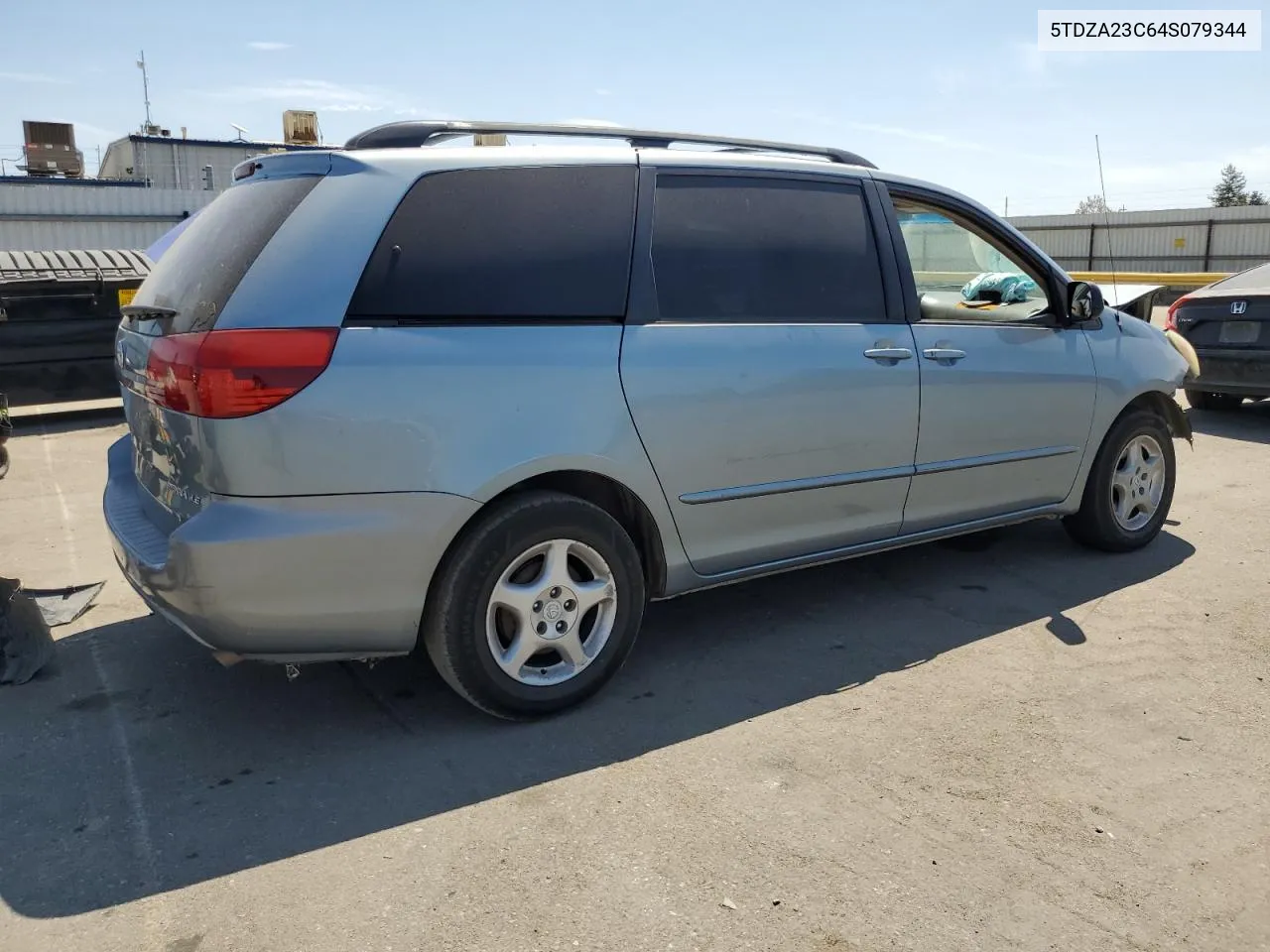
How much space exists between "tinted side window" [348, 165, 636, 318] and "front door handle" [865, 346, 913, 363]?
1118 mm

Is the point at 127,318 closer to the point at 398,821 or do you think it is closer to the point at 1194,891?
the point at 398,821

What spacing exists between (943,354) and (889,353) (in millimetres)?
330

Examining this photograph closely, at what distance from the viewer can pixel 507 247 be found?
3.48m

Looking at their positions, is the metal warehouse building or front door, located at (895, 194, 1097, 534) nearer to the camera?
front door, located at (895, 194, 1097, 534)

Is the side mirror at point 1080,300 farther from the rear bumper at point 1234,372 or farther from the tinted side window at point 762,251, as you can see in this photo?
the rear bumper at point 1234,372

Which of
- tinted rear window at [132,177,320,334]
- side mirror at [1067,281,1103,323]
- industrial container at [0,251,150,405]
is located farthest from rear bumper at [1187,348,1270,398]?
industrial container at [0,251,150,405]

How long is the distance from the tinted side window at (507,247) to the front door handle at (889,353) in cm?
112

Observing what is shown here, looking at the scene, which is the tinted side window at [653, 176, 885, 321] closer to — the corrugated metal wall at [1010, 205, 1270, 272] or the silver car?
the silver car

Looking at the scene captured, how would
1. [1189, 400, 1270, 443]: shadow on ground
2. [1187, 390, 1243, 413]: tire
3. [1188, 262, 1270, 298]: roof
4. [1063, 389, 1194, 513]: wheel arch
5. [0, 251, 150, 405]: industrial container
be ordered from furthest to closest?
[1187, 390, 1243, 413]: tire → [0, 251, 150, 405]: industrial container → [1188, 262, 1270, 298]: roof → [1189, 400, 1270, 443]: shadow on ground → [1063, 389, 1194, 513]: wheel arch

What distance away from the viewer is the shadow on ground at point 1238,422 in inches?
361

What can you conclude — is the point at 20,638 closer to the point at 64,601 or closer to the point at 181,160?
Answer: the point at 64,601

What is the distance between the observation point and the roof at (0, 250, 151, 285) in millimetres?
9828

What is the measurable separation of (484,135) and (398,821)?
229 cm

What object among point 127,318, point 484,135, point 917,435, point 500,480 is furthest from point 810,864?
point 127,318
